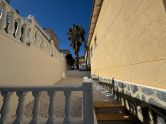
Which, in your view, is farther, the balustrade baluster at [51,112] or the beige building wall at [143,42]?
the balustrade baluster at [51,112]

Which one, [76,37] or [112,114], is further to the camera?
[76,37]

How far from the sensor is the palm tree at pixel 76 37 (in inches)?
1041

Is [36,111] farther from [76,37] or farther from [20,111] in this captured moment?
[76,37]

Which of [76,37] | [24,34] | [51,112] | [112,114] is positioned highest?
[76,37]

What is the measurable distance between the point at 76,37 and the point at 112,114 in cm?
2520

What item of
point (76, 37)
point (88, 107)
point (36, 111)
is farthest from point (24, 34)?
point (76, 37)

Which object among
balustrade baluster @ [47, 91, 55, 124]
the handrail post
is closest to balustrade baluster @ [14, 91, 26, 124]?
balustrade baluster @ [47, 91, 55, 124]

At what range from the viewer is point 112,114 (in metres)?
3.06

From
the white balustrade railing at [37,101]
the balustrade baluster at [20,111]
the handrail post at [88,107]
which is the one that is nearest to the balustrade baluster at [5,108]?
the white balustrade railing at [37,101]

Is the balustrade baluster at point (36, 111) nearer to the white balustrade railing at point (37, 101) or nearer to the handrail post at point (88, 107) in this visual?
the white balustrade railing at point (37, 101)

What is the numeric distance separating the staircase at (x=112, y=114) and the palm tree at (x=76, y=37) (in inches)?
903

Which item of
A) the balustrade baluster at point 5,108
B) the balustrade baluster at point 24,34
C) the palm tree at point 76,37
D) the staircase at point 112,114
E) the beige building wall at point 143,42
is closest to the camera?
the beige building wall at point 143,42

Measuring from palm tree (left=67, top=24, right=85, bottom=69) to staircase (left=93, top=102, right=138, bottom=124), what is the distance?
Answer: 2293 cm

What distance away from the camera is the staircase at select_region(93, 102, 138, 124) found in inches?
107
